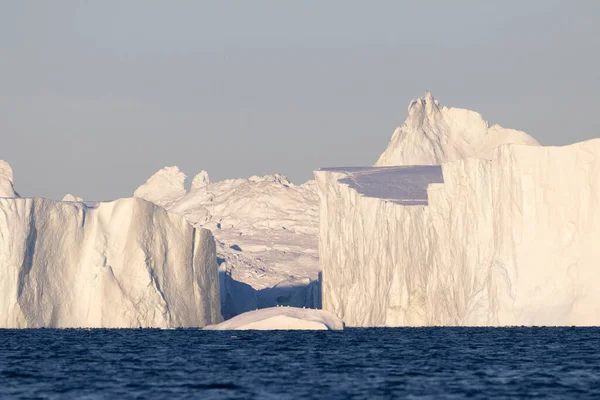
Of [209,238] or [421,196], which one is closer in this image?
[209,238]

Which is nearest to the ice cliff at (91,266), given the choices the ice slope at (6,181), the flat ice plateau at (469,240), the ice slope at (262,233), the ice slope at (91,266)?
the ice slope at (91,266)

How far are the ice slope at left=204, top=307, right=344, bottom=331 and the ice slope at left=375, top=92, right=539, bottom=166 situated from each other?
1824 inches

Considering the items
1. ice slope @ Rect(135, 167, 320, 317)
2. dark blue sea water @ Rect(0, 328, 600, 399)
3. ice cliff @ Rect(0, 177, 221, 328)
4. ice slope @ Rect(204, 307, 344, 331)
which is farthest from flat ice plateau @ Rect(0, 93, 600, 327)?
dark blue sea water @ Rect(0, 328, 600, 399)

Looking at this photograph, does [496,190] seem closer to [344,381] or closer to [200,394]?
[344,381]

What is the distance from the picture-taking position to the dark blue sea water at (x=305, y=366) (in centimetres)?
4253

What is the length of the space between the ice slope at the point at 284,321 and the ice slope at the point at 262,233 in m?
36.4

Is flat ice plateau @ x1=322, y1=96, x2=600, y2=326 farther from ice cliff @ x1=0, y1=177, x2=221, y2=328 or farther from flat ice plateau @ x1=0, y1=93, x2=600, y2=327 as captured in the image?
ice cliff @ x1=0, y1=177, x2=221, y2=328

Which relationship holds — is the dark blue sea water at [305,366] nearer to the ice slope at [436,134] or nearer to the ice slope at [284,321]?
the ice slope at [284,321]

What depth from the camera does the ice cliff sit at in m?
91.6

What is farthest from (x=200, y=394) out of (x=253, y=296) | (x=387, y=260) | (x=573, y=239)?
(x=253, y=296)

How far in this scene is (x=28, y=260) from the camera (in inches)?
3627

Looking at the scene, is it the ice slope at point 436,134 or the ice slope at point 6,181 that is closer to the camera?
the ice slope at point 6,181

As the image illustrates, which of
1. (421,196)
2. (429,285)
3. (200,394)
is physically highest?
(421,196)

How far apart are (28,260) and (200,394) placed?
53.5 meters
